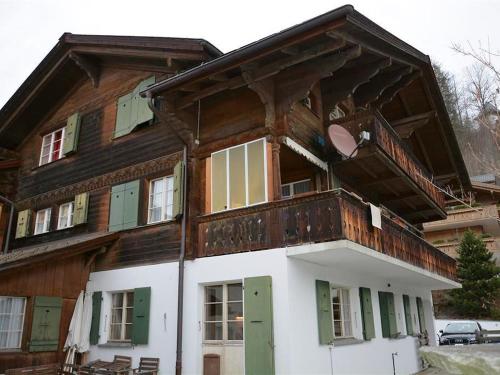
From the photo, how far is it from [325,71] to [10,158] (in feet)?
40.6

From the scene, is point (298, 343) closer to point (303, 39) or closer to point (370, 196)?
point (303, 39)

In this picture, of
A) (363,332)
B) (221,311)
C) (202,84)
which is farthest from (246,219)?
(363,332)

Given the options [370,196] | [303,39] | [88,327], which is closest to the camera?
[303,39]

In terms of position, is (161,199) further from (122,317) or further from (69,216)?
(69,216)

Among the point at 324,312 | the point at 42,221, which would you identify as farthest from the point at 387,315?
the point at 42,221

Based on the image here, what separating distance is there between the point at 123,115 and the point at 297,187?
5468 mm

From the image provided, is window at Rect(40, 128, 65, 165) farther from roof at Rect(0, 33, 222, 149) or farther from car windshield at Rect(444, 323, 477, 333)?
car windshield at Rect(444, 323, 477, 333)

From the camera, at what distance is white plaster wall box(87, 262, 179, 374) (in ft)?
32.2

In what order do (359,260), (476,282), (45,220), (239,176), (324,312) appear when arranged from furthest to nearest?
1. (476,282)
2. (45,220)
3. (239,176)
4. (359,260)
5. (324,312)

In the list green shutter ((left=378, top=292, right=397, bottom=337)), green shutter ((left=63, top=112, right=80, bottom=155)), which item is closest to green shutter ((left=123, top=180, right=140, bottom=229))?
green shutter ((left=63, top=112, right=80, bottom=155))

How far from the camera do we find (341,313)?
424 inches

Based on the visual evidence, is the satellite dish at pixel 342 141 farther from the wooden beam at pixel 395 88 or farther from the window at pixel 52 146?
the window at pixel 52 146

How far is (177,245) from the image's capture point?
10.4 metres

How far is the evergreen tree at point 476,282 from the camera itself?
88.9 feet
